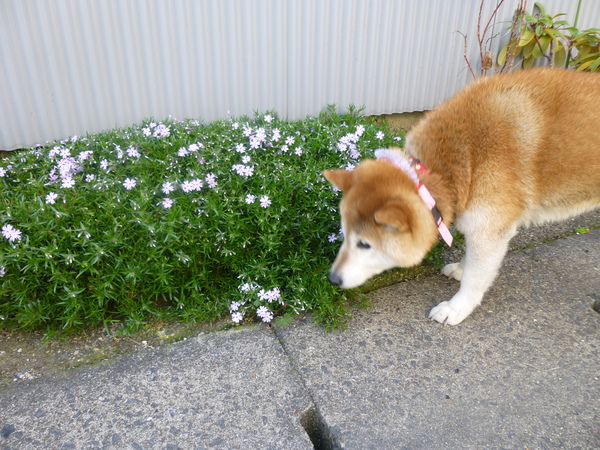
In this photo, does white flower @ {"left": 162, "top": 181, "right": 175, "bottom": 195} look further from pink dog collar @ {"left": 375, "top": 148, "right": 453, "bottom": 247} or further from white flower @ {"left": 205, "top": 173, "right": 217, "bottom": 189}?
pink dog collar @ {"left": 375, "top": 148, "right": 453, "bottom": 247}

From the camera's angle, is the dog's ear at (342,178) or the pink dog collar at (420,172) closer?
the pink dog collar at (420,172)

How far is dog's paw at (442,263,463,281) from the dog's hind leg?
15.1 inches

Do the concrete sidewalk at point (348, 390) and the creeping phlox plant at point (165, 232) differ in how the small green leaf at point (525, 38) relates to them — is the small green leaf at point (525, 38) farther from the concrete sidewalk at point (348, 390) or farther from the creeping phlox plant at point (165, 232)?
the concrete sidewalk at point (348, 390)

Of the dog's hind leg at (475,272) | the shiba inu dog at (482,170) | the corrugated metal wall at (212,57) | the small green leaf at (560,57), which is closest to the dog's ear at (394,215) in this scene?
the shiba inu dog at (482,170)

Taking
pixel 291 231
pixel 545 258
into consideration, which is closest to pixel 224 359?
pixel 291 231

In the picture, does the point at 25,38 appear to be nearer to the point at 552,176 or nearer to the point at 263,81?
the point at 263,81

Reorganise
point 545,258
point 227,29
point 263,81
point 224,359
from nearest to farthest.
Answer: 1. point 224,359
2. point 545,258
3. point 227,29
4. point 263,81

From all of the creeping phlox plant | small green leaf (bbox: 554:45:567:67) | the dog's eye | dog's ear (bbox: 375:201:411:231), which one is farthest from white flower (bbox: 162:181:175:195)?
small green leaf (bbox: 554:45:567:67)

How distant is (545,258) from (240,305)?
242 centimetres

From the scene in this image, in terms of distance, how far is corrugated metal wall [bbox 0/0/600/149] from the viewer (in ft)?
12.2

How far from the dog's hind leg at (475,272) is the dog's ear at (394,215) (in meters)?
0.67

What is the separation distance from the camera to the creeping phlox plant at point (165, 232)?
8.44 ft

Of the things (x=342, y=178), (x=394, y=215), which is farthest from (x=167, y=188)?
(x=394, y=215)

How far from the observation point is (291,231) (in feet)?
10.2
